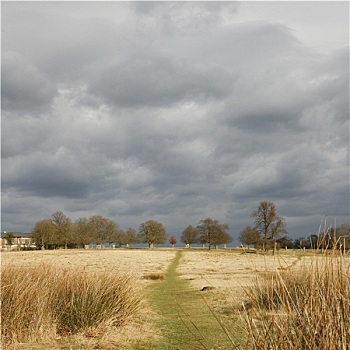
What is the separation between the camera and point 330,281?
17.5 feet

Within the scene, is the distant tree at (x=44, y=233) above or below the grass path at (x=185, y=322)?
above

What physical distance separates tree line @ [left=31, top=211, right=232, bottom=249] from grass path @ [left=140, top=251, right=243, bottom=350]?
276 ft

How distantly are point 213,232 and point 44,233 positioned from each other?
4288 centimetres

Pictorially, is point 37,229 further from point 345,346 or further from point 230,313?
point 345,346

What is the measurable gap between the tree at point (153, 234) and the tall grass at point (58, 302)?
104502 mm

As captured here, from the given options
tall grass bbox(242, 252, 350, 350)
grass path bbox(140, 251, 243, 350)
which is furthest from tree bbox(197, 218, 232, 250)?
tall grass bbox(242, 252, 350, 350)

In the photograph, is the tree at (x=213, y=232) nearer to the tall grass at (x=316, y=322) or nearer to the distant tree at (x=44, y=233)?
the distant tree at (x=44, y=233)

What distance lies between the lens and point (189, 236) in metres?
126

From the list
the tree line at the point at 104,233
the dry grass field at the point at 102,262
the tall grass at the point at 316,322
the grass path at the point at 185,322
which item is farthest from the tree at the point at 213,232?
the tall grass at the point at 316,322

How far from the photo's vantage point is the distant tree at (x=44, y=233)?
330 ft

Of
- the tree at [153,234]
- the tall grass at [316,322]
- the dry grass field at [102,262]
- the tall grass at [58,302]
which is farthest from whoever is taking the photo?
the tree at [153,234]

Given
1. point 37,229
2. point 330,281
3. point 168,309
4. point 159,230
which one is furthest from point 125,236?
point 330,281

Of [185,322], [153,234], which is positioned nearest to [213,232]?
[153,234]

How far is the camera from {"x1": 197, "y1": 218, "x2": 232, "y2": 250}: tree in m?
107
